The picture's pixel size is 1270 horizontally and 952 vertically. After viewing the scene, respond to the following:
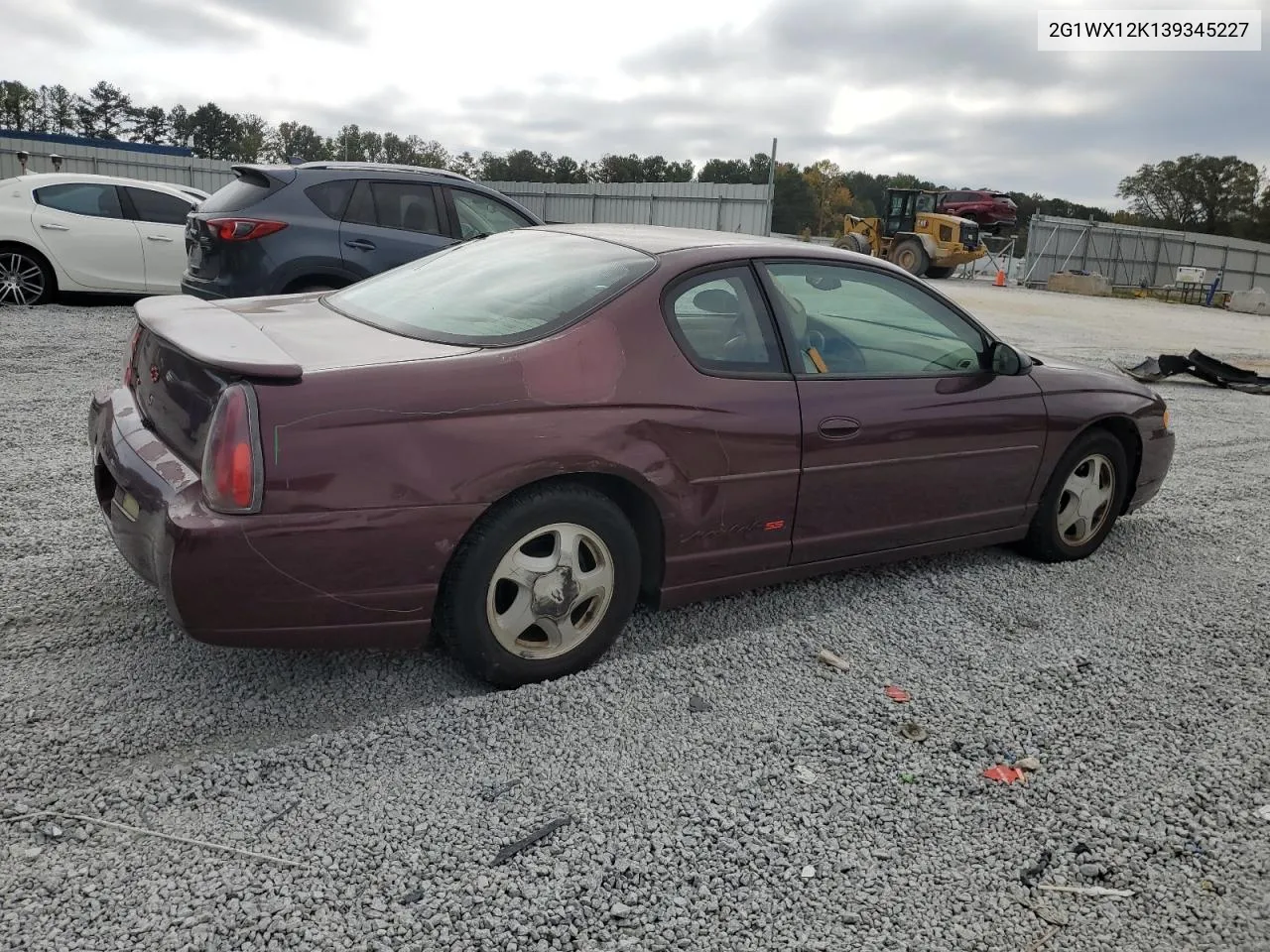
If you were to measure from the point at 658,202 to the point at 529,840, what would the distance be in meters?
29.1

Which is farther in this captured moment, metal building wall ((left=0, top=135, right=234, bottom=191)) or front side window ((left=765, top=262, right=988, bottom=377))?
metal building wall ((left=0, top=135, right=234, bottom=191))

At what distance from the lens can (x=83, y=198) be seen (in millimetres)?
10750

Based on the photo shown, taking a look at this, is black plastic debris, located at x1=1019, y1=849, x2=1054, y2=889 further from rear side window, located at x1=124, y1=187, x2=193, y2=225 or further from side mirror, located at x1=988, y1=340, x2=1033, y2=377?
rear side window, located at x1=124, y1=187, x2=193, y2=225

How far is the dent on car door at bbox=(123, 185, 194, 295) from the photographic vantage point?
10945mm

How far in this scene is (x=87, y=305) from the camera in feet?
36.9

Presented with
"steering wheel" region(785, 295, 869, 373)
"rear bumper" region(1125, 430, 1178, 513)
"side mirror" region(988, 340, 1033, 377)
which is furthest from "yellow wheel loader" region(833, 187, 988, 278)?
"steering wheel" region(785, 295, 869, 373)

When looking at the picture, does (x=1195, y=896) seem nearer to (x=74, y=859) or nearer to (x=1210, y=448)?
(x=74, y=859)

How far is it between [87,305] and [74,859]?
Result: 10.5 meters

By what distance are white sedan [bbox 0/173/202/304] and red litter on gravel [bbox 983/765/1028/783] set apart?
32.9ft

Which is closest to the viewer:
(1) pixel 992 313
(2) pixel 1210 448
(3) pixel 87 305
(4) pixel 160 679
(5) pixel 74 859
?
(5) pixel 74 859

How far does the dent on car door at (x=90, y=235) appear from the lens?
34.5 ft

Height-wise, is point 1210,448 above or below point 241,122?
below

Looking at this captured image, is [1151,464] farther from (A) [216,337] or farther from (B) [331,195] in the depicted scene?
(B) [331,195]

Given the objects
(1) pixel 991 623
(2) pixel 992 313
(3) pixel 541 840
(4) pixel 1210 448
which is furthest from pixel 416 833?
(2) pixel 992 313
